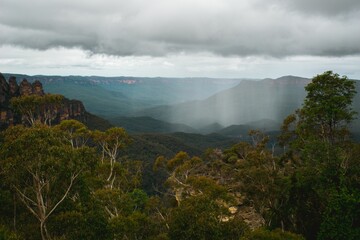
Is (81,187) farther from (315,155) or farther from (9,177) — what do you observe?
(315,155)

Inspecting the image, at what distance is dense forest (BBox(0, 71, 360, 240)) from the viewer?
21.1m

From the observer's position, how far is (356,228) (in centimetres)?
2680

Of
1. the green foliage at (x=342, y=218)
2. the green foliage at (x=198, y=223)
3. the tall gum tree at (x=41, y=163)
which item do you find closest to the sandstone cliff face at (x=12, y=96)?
the tall gum tree at (x=41, y=163)

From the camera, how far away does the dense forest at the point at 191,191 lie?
21078 millimetres

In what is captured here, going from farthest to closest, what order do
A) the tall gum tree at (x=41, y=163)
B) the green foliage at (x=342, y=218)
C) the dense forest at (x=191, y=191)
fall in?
the green foliage at (x=342, y=218) → the dense forest at (x=191, y=191) → the tall gum tree at (x=41, y=163)

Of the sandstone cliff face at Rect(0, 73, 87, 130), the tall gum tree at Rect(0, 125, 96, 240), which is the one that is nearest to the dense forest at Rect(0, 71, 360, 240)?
the tall gum tree at Rect(0, 125, 96, 240)

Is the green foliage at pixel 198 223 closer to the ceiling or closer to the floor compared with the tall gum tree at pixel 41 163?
closer to the floor

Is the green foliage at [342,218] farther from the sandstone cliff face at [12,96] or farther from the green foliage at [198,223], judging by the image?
the sandstone cliff face at [12,96]

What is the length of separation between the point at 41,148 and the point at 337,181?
84.6 feet

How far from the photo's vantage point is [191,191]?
130 feet

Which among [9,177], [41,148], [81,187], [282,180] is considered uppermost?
[41,148]

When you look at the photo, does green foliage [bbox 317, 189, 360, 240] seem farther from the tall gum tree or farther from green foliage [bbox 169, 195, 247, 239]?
the tall gum tree

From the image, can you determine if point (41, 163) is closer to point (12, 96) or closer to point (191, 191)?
point (191, 191)

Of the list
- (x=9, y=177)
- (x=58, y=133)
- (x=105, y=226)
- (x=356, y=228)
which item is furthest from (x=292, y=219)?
(x=9, y=177)
